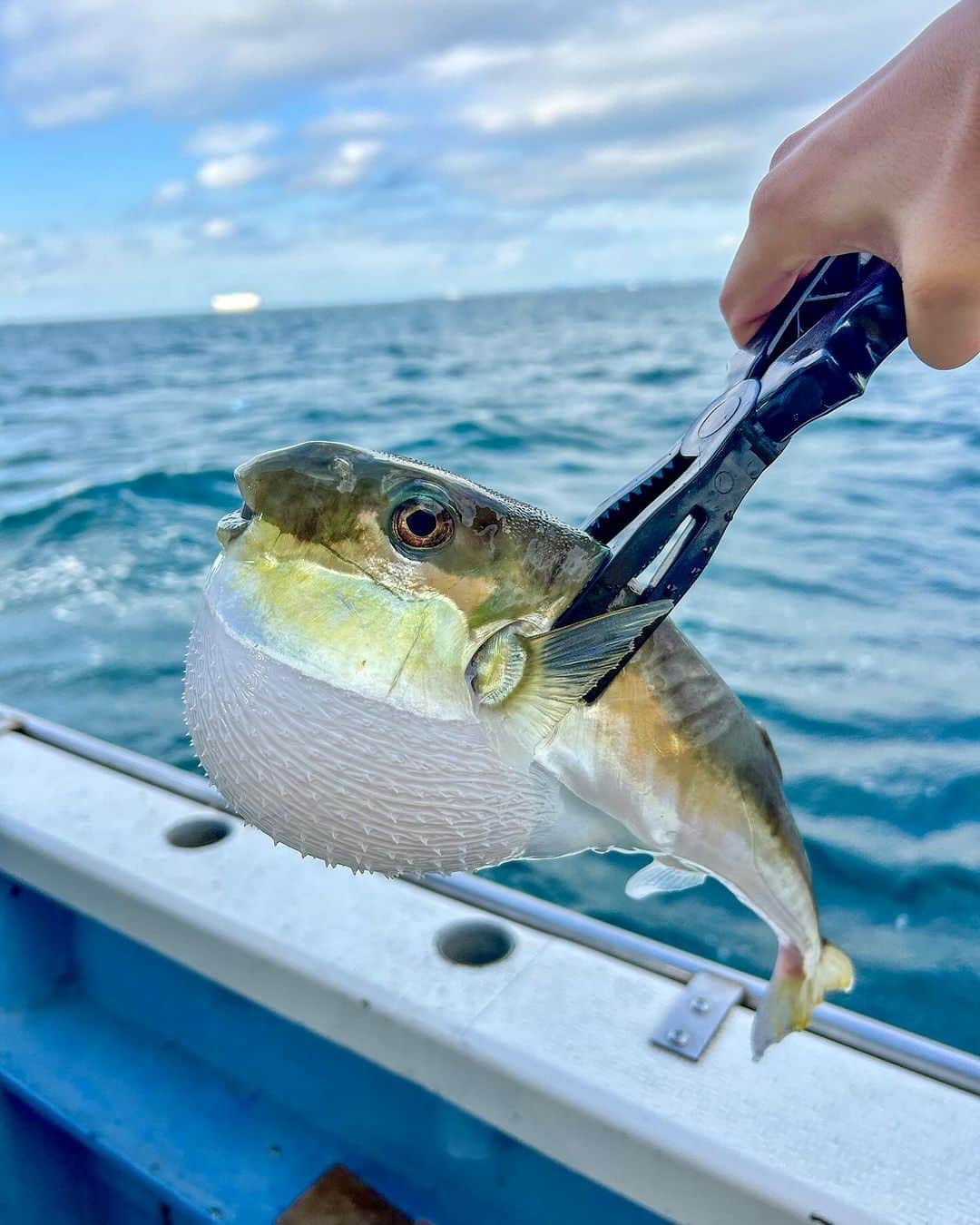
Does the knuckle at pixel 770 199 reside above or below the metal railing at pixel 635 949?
above

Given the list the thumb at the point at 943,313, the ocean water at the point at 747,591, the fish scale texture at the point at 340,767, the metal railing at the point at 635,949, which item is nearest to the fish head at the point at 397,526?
the fish scale texture at the point at 340,767

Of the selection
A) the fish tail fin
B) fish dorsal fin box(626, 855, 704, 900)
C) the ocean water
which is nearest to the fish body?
fish dorsal fin box(626, 855, 704, 900)

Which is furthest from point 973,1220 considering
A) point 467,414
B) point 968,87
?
point 467,414

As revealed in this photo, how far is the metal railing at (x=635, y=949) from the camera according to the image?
1637 mm

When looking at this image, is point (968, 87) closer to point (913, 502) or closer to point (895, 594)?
point (895, 594)

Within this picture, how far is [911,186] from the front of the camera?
3.19ft

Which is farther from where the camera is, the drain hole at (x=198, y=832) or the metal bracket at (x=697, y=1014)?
the drain hole at (x=198, y=832)

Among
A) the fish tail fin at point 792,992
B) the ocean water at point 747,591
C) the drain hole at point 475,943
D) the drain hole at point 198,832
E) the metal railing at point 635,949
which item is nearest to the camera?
the fish tail fin at point 792,992

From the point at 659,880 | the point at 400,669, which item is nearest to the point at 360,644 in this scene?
the point at 400,669

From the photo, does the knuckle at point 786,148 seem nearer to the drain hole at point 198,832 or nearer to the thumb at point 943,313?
the thumb at point 943,313

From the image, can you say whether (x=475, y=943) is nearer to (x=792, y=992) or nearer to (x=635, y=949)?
(x=635, y=949)

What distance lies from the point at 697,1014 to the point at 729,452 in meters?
1.05

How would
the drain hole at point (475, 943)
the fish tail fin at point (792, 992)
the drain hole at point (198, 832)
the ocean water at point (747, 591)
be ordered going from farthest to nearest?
the ocean water at point (747, 591) < the drain hole at point (198, 832) < the drain hole at point (475, 943) < the fish tail fin at point (792, 992)

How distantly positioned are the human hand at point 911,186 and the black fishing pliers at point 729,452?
50 mm
